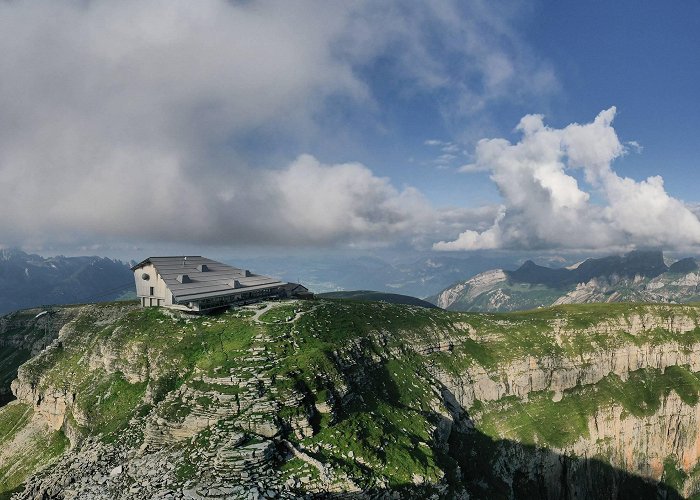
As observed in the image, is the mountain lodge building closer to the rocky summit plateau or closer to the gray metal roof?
the gray metal roof

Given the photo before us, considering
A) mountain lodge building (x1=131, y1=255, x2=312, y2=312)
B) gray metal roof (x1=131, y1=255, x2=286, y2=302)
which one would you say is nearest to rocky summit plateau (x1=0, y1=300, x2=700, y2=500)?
mountain lodge building (x1=131, y1=255, x2=312, y2=312)

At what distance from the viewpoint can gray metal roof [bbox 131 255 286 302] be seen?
Answer: 80000 mm

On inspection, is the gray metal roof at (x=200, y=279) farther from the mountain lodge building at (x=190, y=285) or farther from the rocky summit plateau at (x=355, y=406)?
the rocky summit plateau at (x=355, y=406)

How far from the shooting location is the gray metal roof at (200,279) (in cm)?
8000

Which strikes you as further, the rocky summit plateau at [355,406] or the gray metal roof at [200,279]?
the gray metal roof at [200,279]

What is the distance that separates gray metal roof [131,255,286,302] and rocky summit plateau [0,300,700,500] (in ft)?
23.3

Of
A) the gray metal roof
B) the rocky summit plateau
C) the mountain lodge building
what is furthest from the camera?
the gray metal roof

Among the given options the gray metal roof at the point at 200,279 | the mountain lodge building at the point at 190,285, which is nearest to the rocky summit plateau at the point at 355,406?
the mountain lodge building at the point at 190,285

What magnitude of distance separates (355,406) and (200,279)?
5072cm

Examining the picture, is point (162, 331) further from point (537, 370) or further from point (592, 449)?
point (592, 449)

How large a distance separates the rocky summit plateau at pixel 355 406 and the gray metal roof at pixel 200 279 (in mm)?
7087

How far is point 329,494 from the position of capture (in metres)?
42.9

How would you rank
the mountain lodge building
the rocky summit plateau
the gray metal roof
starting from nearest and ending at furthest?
the rocky summit plateau, the mountain lodge building, the gray metal roof

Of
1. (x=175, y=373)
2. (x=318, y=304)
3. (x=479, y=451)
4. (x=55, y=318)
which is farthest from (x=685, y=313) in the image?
(x=55, y=318)
